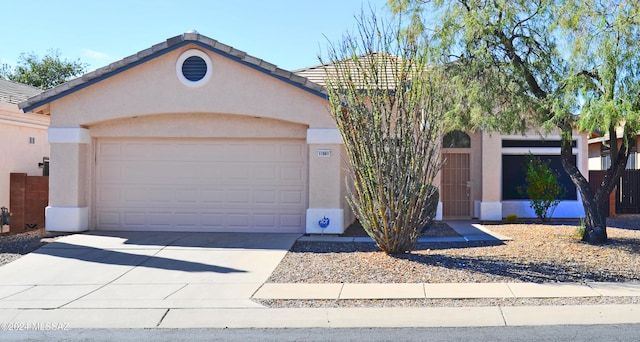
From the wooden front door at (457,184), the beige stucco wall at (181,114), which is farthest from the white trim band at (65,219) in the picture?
the wooden front door at (457,184)

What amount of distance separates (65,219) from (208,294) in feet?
22.2

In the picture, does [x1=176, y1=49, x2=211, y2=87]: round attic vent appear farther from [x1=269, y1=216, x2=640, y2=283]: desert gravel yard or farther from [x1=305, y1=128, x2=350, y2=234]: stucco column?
[x1=269, y1=216, x2=640, y2=283]: desert gravel yard

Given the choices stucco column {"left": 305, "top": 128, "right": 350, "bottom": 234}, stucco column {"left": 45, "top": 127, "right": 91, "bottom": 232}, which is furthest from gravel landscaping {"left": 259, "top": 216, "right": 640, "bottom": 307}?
stucco column {"left": 45, "top": 127, "right": 91, "bottom": 232}

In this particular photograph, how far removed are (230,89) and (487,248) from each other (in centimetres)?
657

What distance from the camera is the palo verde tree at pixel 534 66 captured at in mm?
9633

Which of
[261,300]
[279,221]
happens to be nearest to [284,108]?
[279,221]

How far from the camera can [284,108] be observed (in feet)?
42.1

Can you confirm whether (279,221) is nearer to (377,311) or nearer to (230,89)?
(230,89)

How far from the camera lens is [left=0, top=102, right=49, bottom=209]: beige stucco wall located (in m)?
16.1

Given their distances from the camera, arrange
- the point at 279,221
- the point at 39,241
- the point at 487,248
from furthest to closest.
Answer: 1. the point at 279,221
2. the point at 39,241
3. the point at 487,248

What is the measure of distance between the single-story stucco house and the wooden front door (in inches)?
160

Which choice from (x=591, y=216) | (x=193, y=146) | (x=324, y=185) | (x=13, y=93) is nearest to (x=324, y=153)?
(x=324, y=185)

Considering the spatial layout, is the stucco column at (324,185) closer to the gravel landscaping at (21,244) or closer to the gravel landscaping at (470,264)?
the gravel landscaping at (470,264)

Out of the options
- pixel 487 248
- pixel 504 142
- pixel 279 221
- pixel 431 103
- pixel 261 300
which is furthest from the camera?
pixel 504 142
